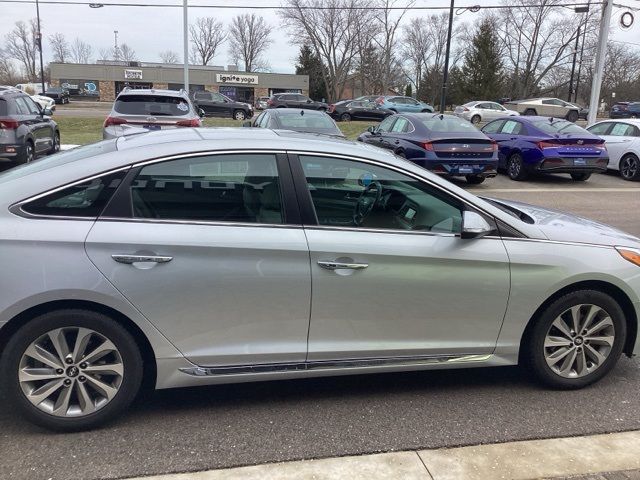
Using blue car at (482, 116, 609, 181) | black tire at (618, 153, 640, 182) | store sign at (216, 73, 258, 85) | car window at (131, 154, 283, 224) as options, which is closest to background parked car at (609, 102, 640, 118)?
black tire at (618, 153, 640, 182)

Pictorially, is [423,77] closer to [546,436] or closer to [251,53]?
[251,53]

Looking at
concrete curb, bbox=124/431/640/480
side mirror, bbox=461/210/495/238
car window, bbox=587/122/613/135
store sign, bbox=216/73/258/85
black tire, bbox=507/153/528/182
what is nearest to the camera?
concrete curb, bbox=124/431/640/480

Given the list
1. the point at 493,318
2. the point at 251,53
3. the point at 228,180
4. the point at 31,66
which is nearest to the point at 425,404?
the point at 493,318

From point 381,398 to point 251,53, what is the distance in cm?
8764

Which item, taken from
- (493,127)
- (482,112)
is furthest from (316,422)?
(482,112)

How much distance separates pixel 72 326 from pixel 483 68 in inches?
2393

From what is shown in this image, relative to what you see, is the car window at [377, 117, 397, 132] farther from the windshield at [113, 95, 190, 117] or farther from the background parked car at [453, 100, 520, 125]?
the background parked car at [453, 100, 520, 125]

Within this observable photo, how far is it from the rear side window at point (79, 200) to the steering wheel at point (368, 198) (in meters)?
1.43

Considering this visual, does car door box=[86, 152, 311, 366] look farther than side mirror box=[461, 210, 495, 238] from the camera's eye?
No

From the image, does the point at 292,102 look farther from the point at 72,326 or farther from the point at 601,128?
the point at 72,326

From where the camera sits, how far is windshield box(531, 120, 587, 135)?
13224 millimetres

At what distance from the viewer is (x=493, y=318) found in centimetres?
340

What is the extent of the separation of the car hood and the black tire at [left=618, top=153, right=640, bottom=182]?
11.9m

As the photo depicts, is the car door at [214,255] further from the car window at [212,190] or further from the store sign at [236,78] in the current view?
the store sign at [236,78]
